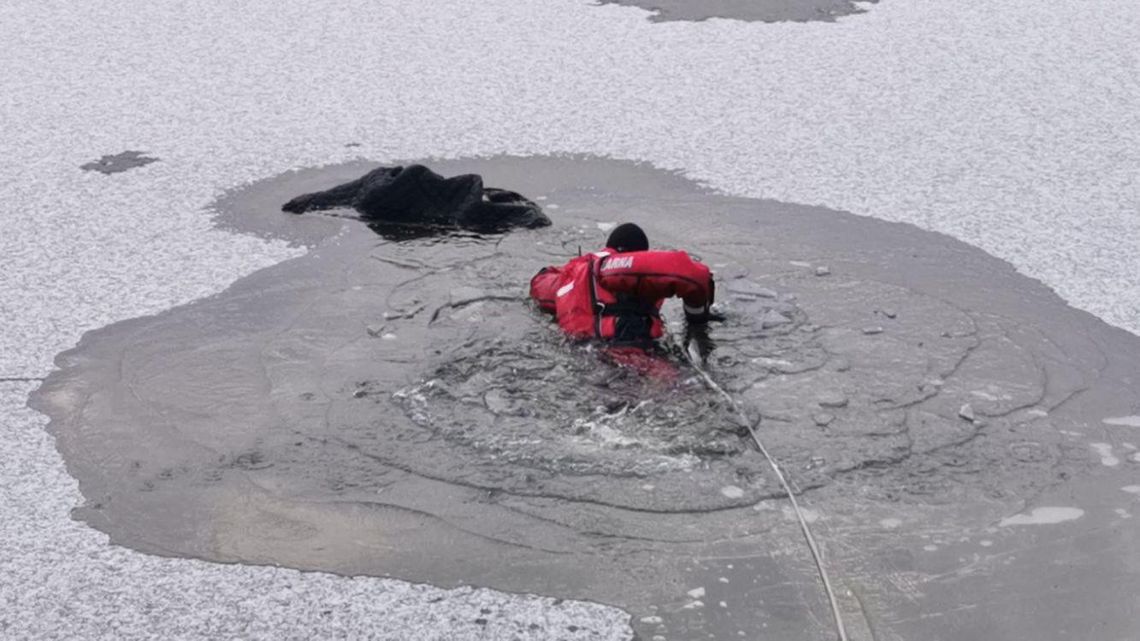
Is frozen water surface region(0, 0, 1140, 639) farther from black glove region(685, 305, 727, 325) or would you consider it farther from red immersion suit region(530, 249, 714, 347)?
red immersion suit region(530, 249, 714, 347)

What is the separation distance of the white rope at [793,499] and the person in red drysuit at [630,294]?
0.15 m

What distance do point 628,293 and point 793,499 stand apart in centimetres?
123

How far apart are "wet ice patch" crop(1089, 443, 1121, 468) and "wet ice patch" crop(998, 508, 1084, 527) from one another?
0.32 metres

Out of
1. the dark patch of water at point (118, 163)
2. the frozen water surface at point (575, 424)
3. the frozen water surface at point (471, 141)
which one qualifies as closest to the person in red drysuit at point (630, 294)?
the frozen water surface at point (575, 424)

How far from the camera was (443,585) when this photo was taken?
140 inches

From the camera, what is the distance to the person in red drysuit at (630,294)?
191 inches

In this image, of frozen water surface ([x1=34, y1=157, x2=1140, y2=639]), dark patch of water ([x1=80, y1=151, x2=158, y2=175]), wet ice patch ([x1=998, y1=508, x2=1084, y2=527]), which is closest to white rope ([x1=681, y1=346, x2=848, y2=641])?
frozen water surface ([x1=34, y1=157, x2=1140, y2=639])

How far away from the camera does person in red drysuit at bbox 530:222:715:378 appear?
4.86m

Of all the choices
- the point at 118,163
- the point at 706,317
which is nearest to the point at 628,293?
the point at 706,317

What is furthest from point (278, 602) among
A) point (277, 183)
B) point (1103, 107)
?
point (1103, 107)

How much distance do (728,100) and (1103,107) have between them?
2154 mm

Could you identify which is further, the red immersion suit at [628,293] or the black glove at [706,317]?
the black glove at [706,317]

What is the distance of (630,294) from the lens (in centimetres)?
493

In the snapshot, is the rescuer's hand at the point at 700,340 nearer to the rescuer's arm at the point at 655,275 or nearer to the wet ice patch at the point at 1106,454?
the rescuer's arm at the point at 655,275
